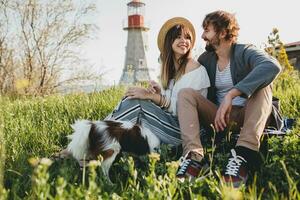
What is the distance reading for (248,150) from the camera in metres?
2.47

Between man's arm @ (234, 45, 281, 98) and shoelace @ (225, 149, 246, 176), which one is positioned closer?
shoelace @ (225, 149, 246, 176)

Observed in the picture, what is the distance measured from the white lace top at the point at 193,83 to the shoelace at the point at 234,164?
787mm

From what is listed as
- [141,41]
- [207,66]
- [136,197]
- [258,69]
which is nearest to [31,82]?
[207,66]

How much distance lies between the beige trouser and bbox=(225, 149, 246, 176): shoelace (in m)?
0.10

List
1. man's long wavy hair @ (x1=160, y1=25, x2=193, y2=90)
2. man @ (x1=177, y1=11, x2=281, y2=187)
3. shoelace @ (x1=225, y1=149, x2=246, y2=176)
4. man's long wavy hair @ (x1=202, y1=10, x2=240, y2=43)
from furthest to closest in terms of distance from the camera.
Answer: man's long wavy hair @ (x1=160, y1=25, x2=193, y2=90) < man's long wavy hair @ (x1=202, y1=10, x2=240, y2=43) < man @ (x1=177, y1=11, x2=281, y2=187) < shoelace @ (x1=225, y1=149, x2=246, y2=176)

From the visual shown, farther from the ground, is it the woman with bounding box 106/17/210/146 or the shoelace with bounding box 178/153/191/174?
the woman with bounding box 106/17/210/146

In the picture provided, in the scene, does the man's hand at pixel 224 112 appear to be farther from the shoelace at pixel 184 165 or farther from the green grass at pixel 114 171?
the shoelace at pixel 184 165

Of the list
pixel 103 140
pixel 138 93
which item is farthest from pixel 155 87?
pixel 103 140

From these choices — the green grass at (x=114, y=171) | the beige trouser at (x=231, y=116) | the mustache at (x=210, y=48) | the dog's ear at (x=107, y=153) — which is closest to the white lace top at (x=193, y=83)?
the mustache at (x=210, y=48)

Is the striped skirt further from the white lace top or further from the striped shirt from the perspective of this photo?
the striped shirt

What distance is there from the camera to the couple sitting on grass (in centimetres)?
Result: 250

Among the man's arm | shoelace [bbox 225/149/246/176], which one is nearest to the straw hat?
the man's arm

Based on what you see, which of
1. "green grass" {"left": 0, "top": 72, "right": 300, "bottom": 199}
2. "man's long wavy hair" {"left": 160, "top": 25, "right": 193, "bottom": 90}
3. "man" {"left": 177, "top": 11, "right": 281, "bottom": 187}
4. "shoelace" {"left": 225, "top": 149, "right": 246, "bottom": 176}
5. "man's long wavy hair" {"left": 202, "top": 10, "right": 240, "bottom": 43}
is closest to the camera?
"green grass" {"left": 0, "top": 72, "right": 300, "bottom": 199}

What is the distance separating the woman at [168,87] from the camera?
2.93 meters
